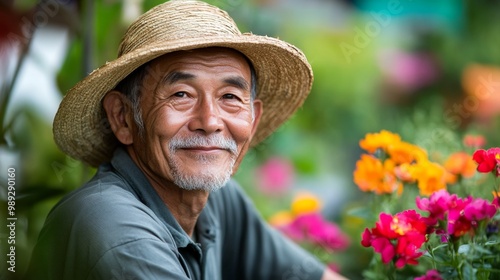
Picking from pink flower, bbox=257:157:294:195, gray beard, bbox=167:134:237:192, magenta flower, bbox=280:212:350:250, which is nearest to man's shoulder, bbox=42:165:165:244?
gray beard, bbox=167:134:237:192

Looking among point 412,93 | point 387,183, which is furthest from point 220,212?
point 412,93

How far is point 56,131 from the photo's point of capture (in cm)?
215

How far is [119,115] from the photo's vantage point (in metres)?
2.13

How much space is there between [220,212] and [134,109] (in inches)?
22.7

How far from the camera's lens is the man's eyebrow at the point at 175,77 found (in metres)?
1.98

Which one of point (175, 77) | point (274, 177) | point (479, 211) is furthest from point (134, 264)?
point (274, 177)

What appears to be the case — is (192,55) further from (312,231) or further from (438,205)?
(312,231)

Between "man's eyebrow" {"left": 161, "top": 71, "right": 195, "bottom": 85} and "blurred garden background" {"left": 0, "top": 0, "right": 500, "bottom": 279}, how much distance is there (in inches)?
23.5

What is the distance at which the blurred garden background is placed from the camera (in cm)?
251

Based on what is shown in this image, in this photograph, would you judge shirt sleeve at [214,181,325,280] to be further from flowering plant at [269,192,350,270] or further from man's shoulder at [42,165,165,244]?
man's shoulder at [42,165,165,244]

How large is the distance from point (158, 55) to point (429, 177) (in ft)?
2.78

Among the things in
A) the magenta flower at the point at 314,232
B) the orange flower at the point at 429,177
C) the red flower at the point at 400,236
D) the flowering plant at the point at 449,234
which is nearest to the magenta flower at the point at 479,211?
the flowering plant at the point at 449,234

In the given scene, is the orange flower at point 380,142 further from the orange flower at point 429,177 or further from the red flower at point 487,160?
the red flower at point 487,160

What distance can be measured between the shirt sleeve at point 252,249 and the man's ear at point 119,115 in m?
0.52
